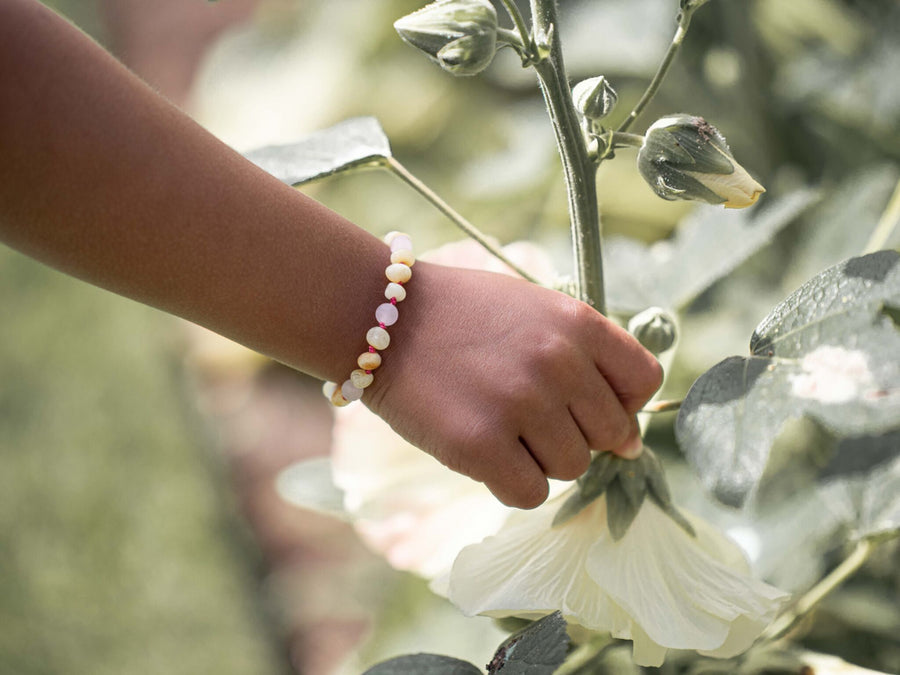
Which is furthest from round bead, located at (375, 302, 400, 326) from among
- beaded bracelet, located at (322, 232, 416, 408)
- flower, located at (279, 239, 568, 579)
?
flower, located at (279, 239, 568, 579)

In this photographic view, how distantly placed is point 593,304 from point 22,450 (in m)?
1.73

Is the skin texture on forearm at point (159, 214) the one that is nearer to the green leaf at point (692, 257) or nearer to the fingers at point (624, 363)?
the fingers at point (624, 363)

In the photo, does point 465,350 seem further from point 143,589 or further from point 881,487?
point 143,589

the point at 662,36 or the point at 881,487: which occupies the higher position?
the point at 662,36

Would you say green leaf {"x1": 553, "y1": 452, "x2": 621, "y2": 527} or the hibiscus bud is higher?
the hibiscus bud

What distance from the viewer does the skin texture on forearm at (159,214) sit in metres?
0.40

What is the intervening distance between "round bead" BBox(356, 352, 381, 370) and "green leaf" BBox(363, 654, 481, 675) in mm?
143

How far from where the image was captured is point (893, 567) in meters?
0.72

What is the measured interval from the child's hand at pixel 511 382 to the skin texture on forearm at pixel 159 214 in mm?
33

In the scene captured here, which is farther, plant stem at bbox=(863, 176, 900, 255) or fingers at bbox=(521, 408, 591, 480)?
plant stem at bbox=(863, 176, 900, 255)

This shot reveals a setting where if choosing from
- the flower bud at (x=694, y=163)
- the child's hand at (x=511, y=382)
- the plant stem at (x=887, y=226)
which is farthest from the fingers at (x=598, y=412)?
the plant stem at (x=887, y=226)

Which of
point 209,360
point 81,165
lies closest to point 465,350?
point 81,165

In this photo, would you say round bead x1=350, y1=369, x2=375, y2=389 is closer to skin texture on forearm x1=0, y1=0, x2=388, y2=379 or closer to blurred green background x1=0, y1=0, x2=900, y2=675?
skin texture on forearm x1=0, y1=0, x2=388, y2=379

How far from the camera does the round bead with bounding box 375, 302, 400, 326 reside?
1.44 feet
